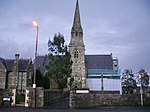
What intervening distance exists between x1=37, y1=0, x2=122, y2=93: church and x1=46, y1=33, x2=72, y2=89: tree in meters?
24.1

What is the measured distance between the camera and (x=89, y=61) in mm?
80750

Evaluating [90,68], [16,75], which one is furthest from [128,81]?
[16,75]

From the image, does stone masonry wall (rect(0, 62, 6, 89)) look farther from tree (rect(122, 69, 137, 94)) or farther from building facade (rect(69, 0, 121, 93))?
tree (rect(122, 69, 137, 94))

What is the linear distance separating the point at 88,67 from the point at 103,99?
50.9m

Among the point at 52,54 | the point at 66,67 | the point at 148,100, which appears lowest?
the point at 148,100

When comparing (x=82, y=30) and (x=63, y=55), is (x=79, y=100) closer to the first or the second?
(x=63, y=55)

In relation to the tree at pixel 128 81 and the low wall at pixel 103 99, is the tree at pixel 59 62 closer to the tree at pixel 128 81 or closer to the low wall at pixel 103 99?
Answer: the low wall at pixel 103 99

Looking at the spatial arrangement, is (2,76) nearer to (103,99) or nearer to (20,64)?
(20,64)

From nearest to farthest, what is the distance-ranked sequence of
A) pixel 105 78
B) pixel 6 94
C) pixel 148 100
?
pixel 6 94
pixel 148 100
pixel 105 78

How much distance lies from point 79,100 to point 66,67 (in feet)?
52.3

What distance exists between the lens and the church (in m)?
69.8

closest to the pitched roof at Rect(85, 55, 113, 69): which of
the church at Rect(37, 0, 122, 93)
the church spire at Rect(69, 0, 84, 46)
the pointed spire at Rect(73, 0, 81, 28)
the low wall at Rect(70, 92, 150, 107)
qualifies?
the church at Rect(37, 0, 122, 93)

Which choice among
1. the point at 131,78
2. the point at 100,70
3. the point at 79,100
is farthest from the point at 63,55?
the point at 100,70

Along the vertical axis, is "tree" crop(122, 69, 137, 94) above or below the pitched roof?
below
